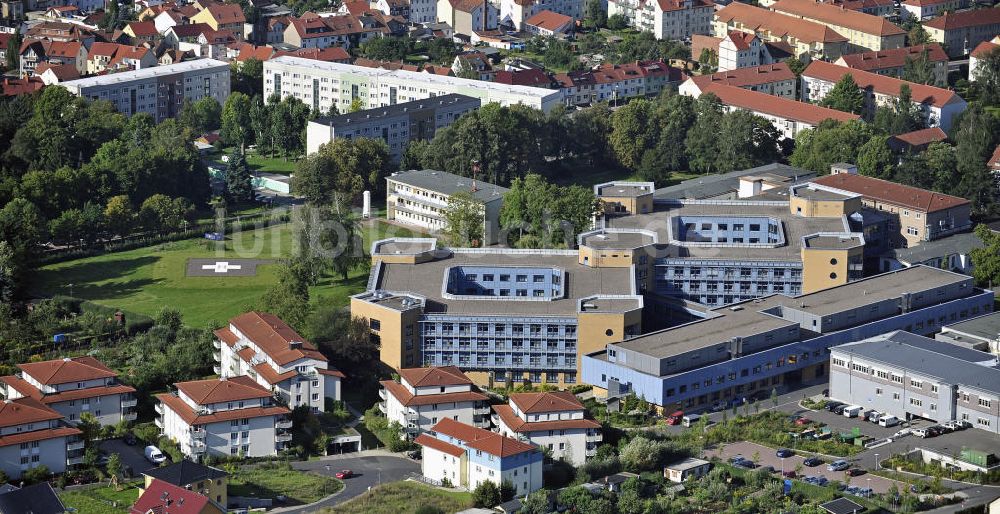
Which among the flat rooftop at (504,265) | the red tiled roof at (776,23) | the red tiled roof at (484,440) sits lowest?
the red tiled roof at (484,440)

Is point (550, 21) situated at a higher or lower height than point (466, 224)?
higher

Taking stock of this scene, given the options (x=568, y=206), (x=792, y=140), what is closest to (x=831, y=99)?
(x=792, y=140)

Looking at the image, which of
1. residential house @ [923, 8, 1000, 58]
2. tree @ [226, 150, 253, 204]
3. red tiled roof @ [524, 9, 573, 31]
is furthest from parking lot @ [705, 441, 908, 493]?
red tiled roof @ [524, 9, 573, 31]

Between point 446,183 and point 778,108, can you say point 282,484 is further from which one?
point 778,108

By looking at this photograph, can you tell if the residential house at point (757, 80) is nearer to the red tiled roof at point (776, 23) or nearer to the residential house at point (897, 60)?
the residential house at point (897, 60)

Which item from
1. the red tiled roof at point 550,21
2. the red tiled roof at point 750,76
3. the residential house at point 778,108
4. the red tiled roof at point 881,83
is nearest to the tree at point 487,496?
the residential house at point 778,108

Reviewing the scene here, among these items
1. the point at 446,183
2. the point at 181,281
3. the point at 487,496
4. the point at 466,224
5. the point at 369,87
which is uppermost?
the point at 369,87

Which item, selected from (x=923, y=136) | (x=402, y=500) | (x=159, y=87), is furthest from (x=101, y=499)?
(x=923, y=136)
